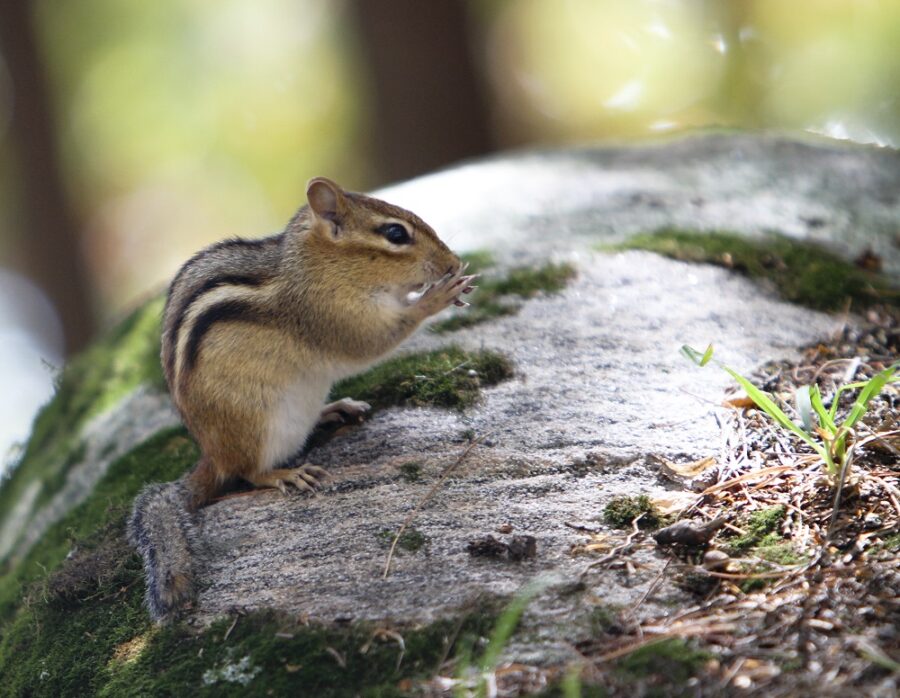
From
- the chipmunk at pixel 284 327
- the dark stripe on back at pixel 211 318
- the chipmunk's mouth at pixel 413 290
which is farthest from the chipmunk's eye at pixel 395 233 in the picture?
the dark stripe on back at pixel 211 318

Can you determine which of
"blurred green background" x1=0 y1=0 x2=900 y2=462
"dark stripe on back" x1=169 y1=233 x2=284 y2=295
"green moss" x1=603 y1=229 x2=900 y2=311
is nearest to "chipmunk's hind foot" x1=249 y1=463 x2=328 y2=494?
"dark stripe on back" x1=169 y1=233 x2=284 y2=295

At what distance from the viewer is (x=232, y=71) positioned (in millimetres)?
13359

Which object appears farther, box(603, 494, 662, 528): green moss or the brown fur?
the brown fur

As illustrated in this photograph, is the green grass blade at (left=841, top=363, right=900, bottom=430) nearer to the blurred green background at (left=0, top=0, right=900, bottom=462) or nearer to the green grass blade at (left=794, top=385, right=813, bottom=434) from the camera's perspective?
the green grass blade at (left=794, top=385, right=813, bottom=434)

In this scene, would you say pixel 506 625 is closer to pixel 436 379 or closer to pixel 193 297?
pixel 436 379

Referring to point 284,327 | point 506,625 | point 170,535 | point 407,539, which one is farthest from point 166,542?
point 506,625

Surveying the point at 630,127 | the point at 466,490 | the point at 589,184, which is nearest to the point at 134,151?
the point at 630,127

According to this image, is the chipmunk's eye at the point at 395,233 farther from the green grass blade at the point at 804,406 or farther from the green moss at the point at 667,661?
the green moss at the point at 667,661

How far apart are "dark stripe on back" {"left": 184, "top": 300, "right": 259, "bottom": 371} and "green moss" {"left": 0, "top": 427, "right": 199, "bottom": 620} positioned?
622 millimetres

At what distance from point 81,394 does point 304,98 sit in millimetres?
8750

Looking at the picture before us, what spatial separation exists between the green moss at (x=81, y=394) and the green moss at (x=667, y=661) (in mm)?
3038

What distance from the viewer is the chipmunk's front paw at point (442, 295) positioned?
3.41 m

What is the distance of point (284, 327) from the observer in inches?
134

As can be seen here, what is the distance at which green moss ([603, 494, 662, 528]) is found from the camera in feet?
8.75
